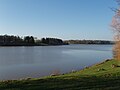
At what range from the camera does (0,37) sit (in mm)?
157000

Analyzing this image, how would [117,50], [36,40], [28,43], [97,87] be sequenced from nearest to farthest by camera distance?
[97,87], [117,50], [28,43], [36,40]

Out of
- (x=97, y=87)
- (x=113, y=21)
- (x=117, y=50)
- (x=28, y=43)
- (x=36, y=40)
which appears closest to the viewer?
(x=97, y=87)

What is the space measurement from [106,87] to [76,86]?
144 cm

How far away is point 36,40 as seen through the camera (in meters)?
175

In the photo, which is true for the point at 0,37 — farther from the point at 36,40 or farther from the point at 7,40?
the point at 36,40

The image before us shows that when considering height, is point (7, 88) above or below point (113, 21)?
below

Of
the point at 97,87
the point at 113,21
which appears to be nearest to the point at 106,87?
the point at 97,87

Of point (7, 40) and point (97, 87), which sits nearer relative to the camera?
point (97, 87)

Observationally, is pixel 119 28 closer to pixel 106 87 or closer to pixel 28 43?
pixel 106 87

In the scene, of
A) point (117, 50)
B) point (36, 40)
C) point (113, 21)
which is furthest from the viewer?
point (36, 40)

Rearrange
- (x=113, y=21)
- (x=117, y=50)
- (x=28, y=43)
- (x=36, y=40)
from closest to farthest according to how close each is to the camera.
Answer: (x=113, y=21)
(x=117, y=50)
(x=28, y=43)
(x=36, y=40)

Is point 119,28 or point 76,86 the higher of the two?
point 119,28

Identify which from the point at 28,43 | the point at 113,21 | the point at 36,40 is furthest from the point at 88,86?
the point at 36,40

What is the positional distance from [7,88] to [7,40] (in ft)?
485
